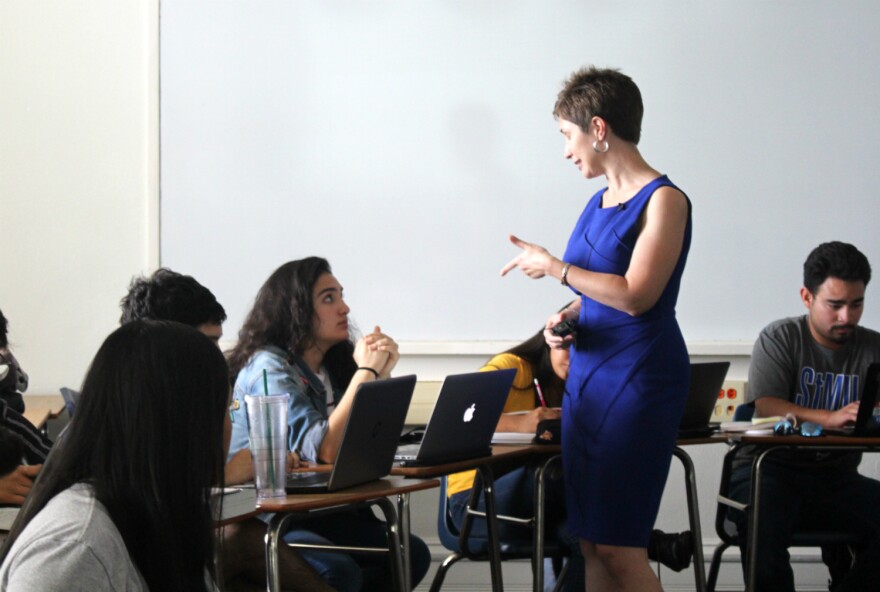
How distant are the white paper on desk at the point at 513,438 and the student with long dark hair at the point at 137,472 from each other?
1697 mm

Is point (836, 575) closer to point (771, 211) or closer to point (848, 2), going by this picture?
point (771, 211)

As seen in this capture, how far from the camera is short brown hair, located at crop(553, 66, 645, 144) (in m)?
2.41

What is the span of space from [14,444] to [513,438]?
4.28 feet

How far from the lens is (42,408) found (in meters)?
3.73

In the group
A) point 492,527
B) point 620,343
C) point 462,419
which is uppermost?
point 620,343

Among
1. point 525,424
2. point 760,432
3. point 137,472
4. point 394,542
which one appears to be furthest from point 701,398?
point 137,472

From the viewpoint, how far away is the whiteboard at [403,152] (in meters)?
4.08

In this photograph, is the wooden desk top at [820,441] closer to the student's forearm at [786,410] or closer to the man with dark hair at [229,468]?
the student's forearm at [786,410]

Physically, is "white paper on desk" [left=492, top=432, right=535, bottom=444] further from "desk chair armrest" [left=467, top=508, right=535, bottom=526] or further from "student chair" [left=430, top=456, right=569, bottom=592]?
"desk chair armrest" [left=467, top=508, right=535, bottom=526]

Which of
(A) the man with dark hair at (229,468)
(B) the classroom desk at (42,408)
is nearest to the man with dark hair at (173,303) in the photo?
(A) the man with dark hair at (229,468)

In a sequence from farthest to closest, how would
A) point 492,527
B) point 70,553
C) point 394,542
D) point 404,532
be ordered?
point 492,527, point 404,532, point 394,542, point 70,553

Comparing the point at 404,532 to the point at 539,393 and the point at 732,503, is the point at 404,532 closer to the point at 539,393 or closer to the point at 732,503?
the point at 539,393

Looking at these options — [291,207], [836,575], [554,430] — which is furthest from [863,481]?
[291,207]

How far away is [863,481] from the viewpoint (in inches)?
129
